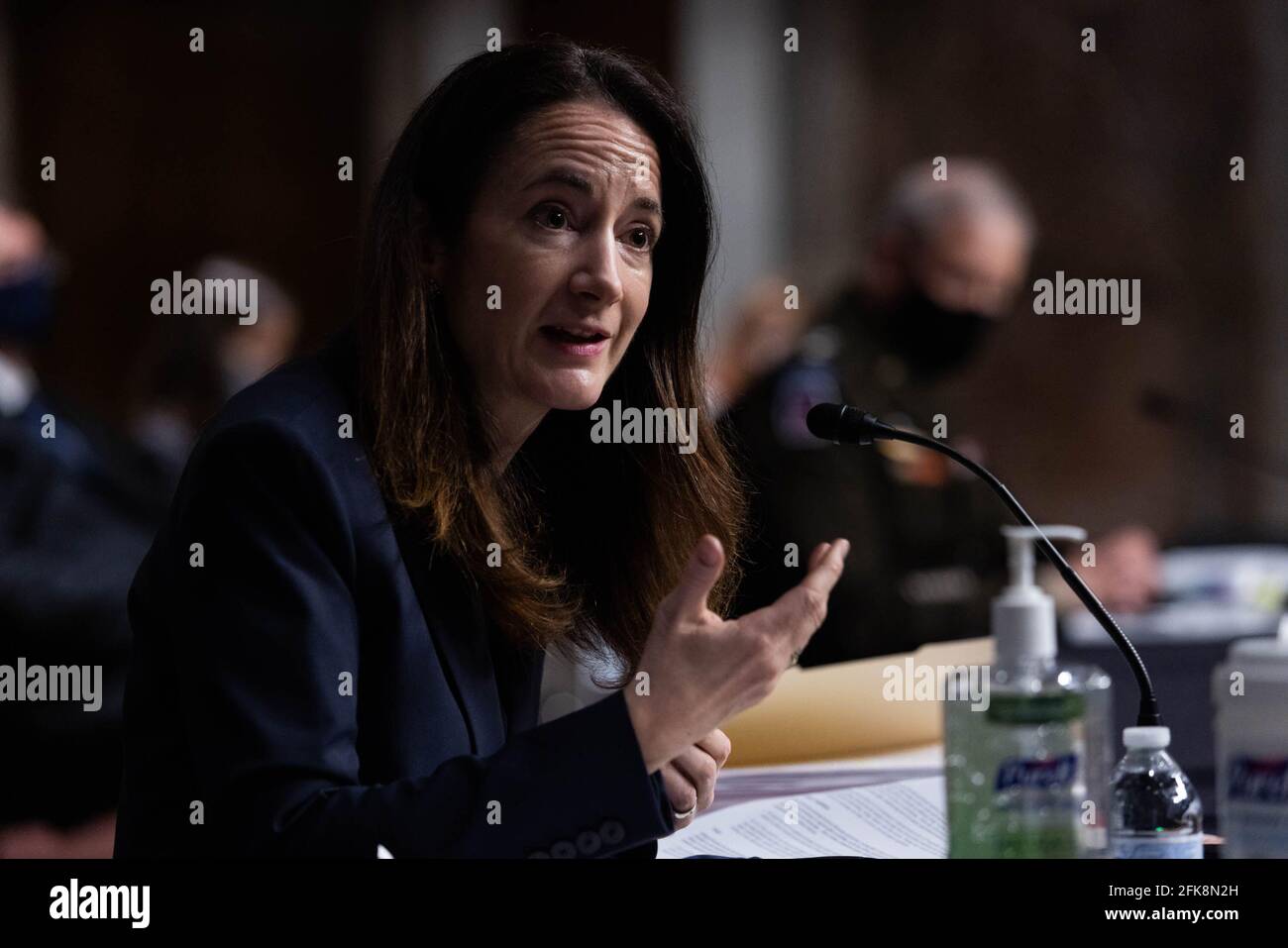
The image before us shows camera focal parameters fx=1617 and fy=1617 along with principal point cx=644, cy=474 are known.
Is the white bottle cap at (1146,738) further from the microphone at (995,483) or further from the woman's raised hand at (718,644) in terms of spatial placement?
the woman's raised hand at (718,644)

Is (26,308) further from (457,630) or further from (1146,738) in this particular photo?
(1146,738)

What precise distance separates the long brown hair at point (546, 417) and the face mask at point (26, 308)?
1.74 meters

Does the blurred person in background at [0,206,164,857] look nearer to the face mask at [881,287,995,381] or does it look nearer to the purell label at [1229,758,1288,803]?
the face mask at [881,287,995,381]

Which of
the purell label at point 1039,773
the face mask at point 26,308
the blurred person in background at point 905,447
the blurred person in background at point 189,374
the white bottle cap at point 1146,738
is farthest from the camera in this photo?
the blurred person in background at point 189,374

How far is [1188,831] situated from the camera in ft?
3.27

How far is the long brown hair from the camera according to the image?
3.89ft

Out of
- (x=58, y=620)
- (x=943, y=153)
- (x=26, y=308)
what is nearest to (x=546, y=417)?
(x=58, y=620)

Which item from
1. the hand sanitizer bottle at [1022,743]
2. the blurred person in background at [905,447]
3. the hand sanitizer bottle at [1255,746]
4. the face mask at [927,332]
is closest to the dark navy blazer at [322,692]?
the hand sanitizer bottle at [1022,743]

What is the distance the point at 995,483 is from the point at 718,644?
239 millimetres

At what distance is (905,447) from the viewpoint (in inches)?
123

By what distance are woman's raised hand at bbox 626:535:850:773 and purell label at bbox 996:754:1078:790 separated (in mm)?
132

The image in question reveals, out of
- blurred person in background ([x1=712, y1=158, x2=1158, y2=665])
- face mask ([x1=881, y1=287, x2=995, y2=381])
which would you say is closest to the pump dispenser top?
blurred person in background ([x1=712, y1=158, x2=1158, y2=665])

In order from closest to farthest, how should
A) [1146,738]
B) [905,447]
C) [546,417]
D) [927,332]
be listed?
[1146,738]
[546,417]
[905,447]
[927,332]

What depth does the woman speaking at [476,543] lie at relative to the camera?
97cm
